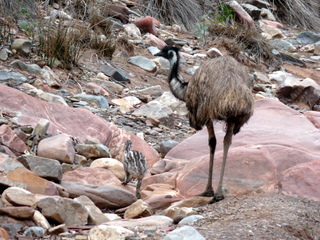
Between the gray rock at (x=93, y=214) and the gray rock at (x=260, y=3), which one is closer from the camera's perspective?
the gray rock at (x=93, y=214)

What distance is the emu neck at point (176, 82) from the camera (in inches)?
260

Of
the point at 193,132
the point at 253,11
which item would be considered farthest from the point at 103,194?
the point at 253,11

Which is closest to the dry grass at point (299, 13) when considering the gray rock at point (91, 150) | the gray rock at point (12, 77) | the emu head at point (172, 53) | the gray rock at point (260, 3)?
the gray rock at point (260, 3)

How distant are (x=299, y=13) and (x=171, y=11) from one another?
5632 mm

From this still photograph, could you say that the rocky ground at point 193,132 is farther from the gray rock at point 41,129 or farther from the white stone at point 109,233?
the gray rock at point 41,129

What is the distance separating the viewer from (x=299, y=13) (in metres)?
19.7

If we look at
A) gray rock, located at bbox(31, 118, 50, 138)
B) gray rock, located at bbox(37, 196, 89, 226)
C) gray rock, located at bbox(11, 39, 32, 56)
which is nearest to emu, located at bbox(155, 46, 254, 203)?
gray rock, located at bbox(37, 196, 89, 226)

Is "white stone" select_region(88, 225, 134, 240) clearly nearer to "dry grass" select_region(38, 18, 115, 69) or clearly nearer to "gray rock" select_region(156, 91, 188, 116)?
"gray rock" select_region(156, 91, 188, 116)

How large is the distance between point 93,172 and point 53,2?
7.56 meters

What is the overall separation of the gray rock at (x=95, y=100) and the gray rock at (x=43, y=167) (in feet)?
11.2

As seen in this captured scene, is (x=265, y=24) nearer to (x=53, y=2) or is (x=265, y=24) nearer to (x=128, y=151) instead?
(x=53, y=2)

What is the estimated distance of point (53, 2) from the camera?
1335 cm

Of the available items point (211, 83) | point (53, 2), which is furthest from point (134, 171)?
point (53, 2)

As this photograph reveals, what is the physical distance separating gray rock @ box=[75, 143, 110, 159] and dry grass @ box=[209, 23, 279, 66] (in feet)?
25.5
